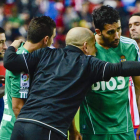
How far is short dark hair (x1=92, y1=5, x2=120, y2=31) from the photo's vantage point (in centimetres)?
336

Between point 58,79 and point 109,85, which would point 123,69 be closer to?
point 58,79

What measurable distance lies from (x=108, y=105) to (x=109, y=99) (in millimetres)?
61

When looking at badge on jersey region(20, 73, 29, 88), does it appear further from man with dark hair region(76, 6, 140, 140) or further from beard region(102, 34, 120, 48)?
beard region(102, 34, 120, 48)

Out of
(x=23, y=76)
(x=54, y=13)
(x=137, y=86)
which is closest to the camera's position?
(x=23, y=76)

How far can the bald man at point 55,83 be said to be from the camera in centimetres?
259

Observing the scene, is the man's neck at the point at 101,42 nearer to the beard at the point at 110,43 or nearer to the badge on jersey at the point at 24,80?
the beard at the point at 110,43

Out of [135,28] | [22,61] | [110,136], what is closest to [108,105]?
[110,136]

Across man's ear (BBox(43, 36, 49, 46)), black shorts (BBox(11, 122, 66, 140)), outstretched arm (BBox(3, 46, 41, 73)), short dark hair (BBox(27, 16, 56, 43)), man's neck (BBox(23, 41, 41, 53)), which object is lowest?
black shorts (BBox(11, 122, 66, 140))

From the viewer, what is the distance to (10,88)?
3.09 m

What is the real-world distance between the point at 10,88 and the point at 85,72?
2.63ft

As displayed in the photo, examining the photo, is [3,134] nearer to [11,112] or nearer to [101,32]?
[11,112]

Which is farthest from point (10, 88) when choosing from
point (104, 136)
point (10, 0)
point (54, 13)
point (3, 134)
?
point (10, 0)

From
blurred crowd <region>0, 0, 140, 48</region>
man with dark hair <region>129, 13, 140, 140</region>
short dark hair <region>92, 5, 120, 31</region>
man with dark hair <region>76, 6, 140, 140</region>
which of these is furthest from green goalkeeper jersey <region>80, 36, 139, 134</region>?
blurred crowd <region>0, 0, 140, 48</region>

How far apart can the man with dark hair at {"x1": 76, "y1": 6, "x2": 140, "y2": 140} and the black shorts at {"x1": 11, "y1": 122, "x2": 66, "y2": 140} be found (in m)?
0.77
